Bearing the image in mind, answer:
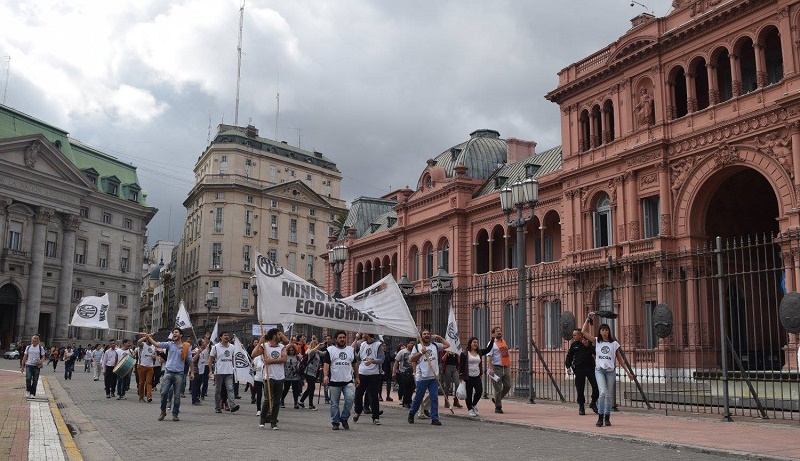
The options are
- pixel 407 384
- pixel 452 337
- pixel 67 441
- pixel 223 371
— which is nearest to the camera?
pixel 67 441

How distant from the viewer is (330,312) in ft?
48.0

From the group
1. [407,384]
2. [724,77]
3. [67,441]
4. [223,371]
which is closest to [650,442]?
[407,384]

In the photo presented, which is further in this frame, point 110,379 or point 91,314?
point 91,314

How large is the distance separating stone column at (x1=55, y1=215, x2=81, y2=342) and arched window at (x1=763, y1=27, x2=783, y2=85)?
2223 inches

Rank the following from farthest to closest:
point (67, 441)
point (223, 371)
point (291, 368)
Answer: point (291, 368) → point (223, 371) → point (67, 441)

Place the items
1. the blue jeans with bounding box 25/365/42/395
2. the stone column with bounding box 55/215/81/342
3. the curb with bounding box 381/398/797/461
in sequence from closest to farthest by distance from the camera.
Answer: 1. the curb with bounding box 381/398/797/461
2. the blue jeans with bounding box 25/365/42/395
3. the stone column with bounding box 55/215/81/342

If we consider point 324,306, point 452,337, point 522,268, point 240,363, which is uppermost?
point 522,268

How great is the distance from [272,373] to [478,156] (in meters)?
35.7

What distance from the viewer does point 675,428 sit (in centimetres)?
1332

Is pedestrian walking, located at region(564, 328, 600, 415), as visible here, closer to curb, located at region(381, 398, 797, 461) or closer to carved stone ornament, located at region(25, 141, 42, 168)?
curb, located at region(381, 398, 797, 461)

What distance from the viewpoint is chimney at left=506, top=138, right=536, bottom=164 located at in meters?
48.2

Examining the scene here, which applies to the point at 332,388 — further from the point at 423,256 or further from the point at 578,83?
the point at 423,256

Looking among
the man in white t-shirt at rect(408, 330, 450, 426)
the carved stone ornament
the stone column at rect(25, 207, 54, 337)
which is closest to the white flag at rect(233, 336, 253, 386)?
the man in white t-shirt at rect(408, 330, 450, 426)

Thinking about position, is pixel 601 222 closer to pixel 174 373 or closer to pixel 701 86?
pixel 701 86
